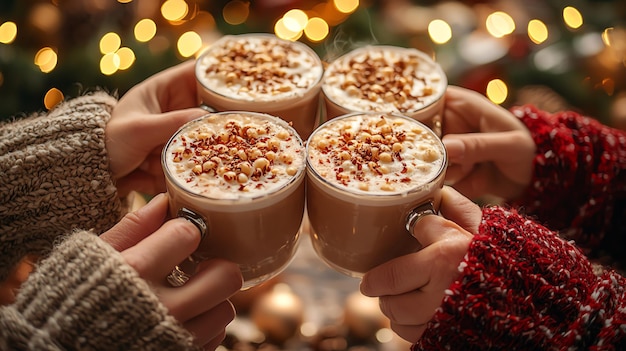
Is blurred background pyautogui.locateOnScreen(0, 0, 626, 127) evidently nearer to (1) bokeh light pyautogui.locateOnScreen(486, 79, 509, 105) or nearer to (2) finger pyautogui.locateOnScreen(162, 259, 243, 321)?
(1) bokeh light pyautogui.locateOnScreen(486, 79, 509, 105)

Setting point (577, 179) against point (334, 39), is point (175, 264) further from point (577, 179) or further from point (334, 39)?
point (334, 39)

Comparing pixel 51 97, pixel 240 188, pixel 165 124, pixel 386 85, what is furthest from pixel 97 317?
pixel 51 97

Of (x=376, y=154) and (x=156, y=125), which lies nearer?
(x=376, y=154)

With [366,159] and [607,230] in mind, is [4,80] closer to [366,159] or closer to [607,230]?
[366,159]

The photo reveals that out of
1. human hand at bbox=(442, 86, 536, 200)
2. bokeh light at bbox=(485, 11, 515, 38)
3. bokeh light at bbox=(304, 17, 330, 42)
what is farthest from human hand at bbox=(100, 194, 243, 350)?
bokeh light at bbox=(485, 11, 515, 38)

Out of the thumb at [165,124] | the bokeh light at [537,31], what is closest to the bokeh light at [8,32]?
the thumb at [165,124]

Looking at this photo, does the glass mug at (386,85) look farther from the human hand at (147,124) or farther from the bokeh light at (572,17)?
the bokeh light at (572,17)

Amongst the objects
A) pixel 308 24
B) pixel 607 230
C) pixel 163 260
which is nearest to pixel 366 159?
pixel 163 260
